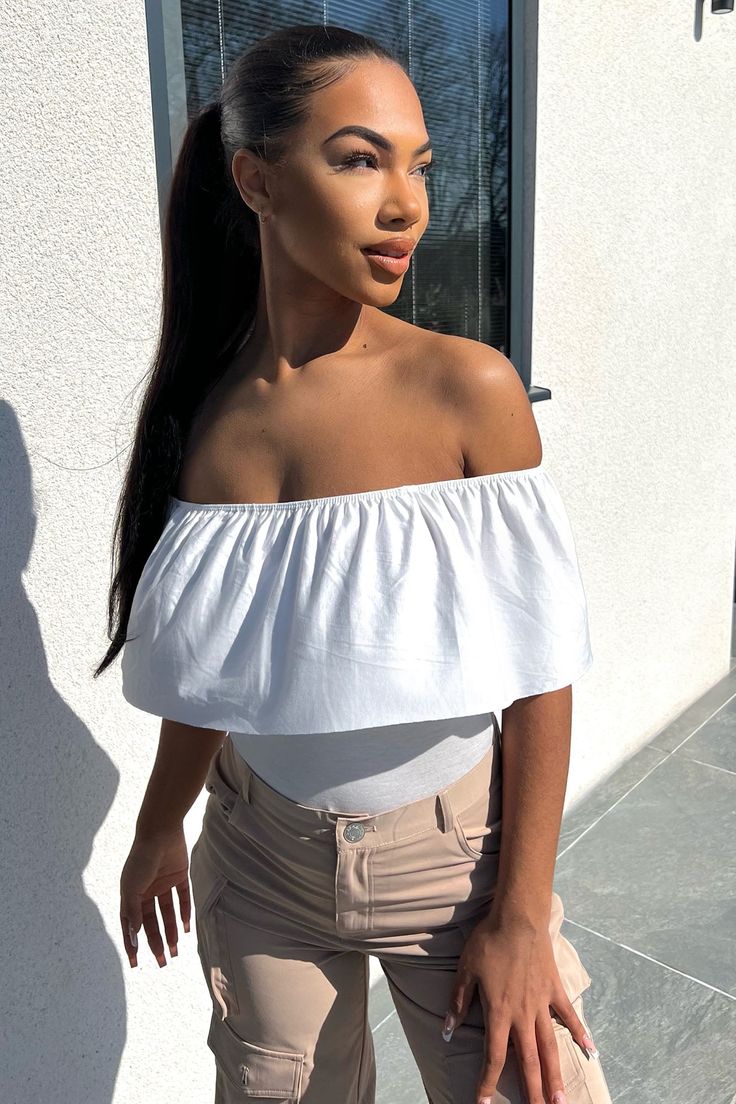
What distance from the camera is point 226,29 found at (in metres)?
1.83

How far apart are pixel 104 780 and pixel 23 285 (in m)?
0.88

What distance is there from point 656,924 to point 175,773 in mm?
1864

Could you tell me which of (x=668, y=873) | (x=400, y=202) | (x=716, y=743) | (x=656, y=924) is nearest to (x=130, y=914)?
(x=400, y=202)

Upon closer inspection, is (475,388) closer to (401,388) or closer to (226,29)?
(401,388)

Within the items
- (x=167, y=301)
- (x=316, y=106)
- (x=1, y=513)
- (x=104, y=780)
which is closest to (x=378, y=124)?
(x=316, y=106)

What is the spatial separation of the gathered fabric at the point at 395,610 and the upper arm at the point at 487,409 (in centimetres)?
2

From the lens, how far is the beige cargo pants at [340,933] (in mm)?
1154

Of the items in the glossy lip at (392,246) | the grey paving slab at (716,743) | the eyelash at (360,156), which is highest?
the eyelash at (360,156)

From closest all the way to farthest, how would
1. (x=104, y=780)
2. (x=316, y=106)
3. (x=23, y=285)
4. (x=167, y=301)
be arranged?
(x=316, y=106) → (x=167, y=301) → (x=23, y=285) → (x=104, y=780)

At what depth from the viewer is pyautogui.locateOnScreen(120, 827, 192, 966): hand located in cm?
142

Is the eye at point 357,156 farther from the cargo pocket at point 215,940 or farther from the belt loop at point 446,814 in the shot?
the cargo pocket at point 215,940

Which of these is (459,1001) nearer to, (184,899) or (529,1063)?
(529,1063)

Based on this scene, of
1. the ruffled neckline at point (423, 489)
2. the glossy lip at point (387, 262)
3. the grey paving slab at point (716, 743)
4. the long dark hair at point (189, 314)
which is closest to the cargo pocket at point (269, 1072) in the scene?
the long dark hair at point (189, 314)

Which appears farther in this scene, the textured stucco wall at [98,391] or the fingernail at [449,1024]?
the textured stucco wall at [98,391]
